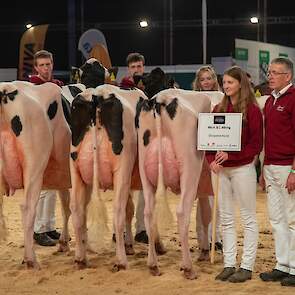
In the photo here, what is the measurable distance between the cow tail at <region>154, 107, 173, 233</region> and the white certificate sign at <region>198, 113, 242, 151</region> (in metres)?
0.33

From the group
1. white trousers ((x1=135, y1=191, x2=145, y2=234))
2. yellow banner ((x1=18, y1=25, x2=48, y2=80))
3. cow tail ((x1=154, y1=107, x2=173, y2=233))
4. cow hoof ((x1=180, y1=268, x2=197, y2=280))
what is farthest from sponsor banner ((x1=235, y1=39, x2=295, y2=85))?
cow hoof ((x1=180, y1=268, x2=197, y2=280))

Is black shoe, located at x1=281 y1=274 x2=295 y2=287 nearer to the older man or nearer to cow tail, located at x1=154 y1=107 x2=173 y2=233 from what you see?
the older man

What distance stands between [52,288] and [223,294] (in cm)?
134

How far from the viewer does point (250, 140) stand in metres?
4.74

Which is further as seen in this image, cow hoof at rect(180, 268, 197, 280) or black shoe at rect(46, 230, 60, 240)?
black shoe at rect(46, 230, 60, 240)

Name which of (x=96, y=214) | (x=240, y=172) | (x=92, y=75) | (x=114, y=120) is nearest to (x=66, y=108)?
(x=92, y=75)

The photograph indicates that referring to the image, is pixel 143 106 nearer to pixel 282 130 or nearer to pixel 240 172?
pixel 240 172

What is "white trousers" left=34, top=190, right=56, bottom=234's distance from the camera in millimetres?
6523

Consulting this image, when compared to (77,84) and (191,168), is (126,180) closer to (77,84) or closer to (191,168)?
(191,168)

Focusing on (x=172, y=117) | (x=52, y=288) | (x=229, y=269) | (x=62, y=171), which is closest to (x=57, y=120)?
(x=62, y=171)

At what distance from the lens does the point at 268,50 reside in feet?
50.8

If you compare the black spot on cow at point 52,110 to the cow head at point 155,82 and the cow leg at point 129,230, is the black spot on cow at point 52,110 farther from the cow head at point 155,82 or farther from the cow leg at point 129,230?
the cow leg at point 129,230

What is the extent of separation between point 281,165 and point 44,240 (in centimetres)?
288

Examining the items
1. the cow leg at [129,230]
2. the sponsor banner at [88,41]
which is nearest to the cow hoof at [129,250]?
the cow leg at [129,230]
